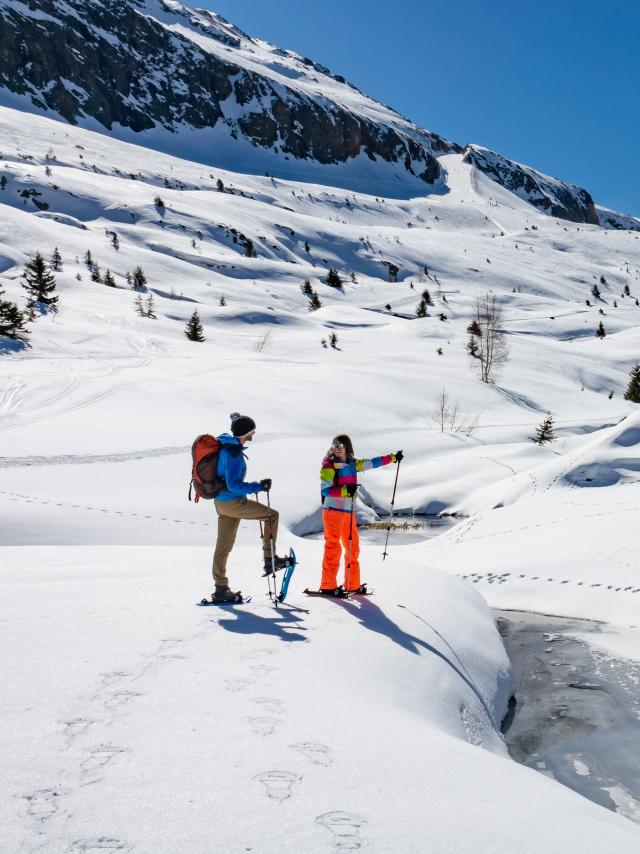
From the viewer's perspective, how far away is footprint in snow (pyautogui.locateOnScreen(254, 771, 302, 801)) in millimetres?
2777

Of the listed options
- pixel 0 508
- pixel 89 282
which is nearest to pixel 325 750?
pixel 0 508

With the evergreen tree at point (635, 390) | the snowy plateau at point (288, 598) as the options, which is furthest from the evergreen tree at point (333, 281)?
the evergreen tree at point (635, 390)

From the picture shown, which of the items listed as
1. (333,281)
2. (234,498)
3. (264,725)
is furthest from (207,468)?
(333,281)

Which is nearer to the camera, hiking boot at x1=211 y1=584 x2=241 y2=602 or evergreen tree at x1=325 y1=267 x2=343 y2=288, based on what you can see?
hiking boot at x1=211 y1=584 x2=241 y2=602

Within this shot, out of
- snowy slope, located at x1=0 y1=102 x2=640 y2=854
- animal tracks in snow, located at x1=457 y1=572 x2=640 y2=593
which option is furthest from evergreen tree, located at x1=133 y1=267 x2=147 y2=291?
animal tracks in snow, located at x1=457 y1=572 x2=640 y2=593

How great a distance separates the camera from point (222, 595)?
6664 mm

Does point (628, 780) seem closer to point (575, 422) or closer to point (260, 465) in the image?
point (260, 465)

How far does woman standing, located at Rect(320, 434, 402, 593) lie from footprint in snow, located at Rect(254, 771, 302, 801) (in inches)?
174

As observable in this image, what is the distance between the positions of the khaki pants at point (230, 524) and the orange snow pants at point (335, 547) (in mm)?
827

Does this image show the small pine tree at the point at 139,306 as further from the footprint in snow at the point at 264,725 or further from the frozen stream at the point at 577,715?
the footprint in snow at the point at 264,725

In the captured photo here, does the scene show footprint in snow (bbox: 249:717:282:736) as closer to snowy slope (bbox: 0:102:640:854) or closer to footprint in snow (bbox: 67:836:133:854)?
snowy slope (bbox: 0:102:640:854)

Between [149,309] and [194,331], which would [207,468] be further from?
[149,309]

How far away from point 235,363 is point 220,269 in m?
44.7

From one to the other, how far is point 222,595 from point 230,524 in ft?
2.57
